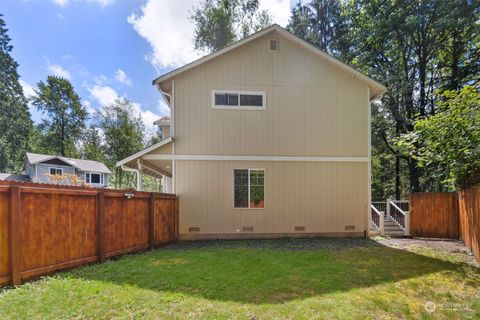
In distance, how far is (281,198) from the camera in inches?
350

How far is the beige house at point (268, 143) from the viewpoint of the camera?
28.6 ft

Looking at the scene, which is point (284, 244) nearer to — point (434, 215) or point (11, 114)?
point (434, 215)

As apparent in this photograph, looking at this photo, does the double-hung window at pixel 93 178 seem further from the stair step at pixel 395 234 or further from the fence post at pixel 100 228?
the stair step at pixel 395 234

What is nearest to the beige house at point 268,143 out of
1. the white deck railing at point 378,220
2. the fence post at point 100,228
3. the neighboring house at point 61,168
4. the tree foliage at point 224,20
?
the white deck railing at point 378,220

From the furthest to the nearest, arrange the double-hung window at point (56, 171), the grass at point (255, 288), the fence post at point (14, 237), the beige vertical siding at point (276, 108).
Answer: the double-hung window at point (56, 171) → the beige vertical siding at point (276, 108) → the fence post at point (14, 237) → the grass at point (255, 288)

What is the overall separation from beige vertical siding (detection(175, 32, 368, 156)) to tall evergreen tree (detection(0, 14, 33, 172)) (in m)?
33.2

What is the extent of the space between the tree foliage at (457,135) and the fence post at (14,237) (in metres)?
8.50

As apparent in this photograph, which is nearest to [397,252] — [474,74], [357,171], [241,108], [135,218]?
[357,171]

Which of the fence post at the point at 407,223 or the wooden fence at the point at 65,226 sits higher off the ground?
the wooden fence at the point at 65,226

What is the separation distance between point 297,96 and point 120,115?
25.1 meters

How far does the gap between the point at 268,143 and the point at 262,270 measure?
188 inches

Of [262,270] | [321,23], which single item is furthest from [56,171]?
[262,270]

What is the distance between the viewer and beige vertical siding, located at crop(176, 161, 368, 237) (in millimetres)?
8672

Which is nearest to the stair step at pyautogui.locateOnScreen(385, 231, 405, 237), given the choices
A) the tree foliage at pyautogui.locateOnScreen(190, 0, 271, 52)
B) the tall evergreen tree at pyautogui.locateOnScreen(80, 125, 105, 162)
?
the tree foliage at pyautogui.locateOnScreen(190, 0, 271, 52)
